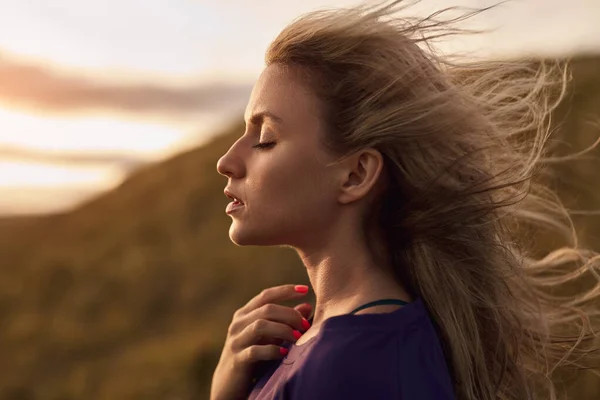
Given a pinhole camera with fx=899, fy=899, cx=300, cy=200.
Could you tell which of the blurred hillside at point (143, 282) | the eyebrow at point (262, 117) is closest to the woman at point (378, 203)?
the eyebrow at point (262, 117)

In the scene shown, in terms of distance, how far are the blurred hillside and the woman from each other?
1184 centimetres

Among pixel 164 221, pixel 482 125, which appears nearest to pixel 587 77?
pixel 164 221

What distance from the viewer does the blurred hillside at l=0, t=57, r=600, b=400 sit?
1889 cm

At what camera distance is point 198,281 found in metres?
22.7

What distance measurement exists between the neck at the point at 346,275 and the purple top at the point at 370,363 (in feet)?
0.42

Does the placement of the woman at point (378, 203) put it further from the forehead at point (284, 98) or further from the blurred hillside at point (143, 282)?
the blurred hillside at point (143, 282)

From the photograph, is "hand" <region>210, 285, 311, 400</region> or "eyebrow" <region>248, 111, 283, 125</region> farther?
"hand" <region>210, 285, 311, 400</region>

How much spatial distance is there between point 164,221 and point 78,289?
3.50 meters

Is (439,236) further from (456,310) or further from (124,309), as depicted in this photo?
(124,309)

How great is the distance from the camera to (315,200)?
2.90 metres

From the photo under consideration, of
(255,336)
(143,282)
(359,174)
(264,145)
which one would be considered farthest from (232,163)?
(143,282)

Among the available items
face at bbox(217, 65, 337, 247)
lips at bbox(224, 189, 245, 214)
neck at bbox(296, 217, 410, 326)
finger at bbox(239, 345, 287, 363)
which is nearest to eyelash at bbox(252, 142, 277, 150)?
face at bbox(217, 65, 337, 247)

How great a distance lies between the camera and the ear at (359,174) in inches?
113

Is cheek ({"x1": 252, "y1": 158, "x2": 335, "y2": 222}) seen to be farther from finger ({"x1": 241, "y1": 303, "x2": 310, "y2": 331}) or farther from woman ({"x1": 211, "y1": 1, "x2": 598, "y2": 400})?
finger ({"x1": 241, "y1": 303, "x2": 310, "y2": 331})
